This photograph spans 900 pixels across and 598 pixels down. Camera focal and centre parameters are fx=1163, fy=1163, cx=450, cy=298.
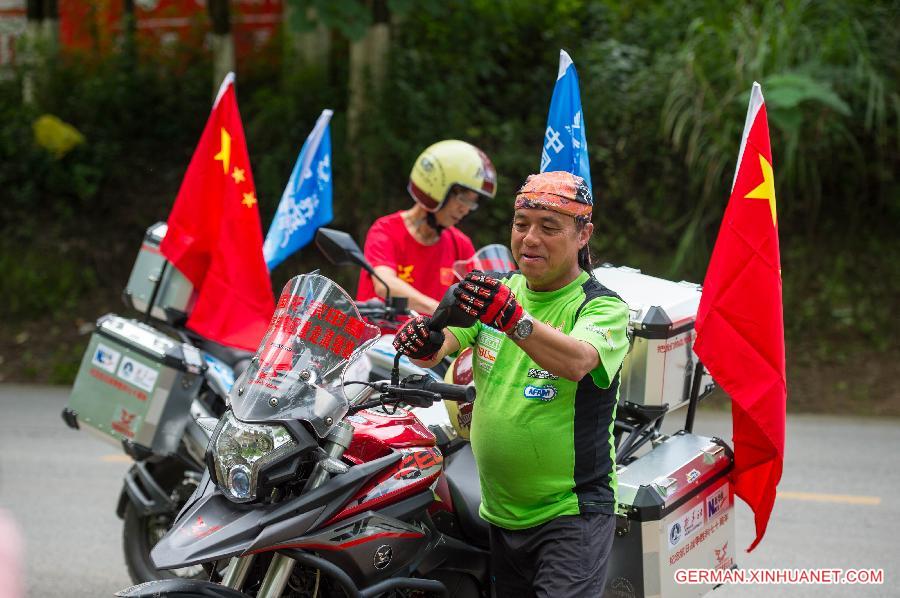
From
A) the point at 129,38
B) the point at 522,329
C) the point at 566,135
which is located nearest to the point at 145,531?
the point at 566,135

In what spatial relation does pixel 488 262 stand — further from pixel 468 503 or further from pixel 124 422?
pixel 124 422

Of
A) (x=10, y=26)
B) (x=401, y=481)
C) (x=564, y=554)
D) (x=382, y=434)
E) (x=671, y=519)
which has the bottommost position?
(x=671, y=519)

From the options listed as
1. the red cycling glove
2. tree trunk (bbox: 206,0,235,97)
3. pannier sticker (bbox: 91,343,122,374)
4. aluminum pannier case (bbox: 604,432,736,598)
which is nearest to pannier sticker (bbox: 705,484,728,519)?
aluminum pannier case (bbox: 604,432,736,598)

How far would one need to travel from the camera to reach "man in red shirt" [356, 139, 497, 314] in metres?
5.80

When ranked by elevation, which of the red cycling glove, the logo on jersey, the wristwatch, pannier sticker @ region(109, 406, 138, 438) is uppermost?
the red cycling glove

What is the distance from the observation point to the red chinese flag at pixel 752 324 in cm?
432

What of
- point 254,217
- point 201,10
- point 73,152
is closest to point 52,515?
point 254,217

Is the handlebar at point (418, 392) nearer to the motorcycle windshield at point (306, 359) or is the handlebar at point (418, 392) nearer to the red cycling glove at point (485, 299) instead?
the motorcycle windshield at point (306, 359)

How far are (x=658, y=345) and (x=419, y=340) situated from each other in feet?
4.56

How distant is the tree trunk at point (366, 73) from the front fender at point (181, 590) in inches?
379

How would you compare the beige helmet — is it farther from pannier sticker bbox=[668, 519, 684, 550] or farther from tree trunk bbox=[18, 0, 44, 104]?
tree trunk bbox=[18, 0, 44, 104]

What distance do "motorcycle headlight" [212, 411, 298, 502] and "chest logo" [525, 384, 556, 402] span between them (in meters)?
0.74

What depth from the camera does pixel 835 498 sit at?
23.8ft

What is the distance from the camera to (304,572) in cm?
357
